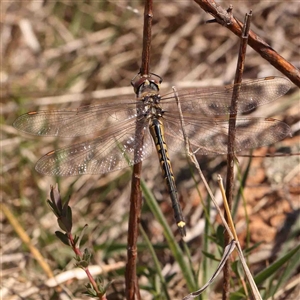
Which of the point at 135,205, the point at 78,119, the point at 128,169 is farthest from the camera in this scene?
the point at 128,169

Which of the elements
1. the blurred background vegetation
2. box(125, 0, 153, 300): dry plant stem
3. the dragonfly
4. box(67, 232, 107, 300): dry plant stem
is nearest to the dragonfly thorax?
the dragonfly

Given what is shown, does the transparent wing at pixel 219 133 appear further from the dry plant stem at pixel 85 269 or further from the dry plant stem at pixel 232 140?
the dry plant stem at pixel 85 269

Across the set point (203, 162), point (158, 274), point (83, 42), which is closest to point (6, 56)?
point (83, 42)

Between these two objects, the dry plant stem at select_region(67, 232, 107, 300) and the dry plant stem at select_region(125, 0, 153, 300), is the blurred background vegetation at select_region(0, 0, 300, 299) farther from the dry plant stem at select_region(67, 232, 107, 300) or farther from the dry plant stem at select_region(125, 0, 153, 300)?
the dry plant stem at select_region(67, 232, 107, 300)

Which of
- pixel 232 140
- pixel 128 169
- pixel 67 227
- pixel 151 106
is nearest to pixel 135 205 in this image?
pixel 67 227

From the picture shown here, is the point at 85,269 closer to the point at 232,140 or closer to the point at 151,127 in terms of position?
the point at 232,140

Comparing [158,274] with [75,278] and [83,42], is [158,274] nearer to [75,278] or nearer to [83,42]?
[75,278]
